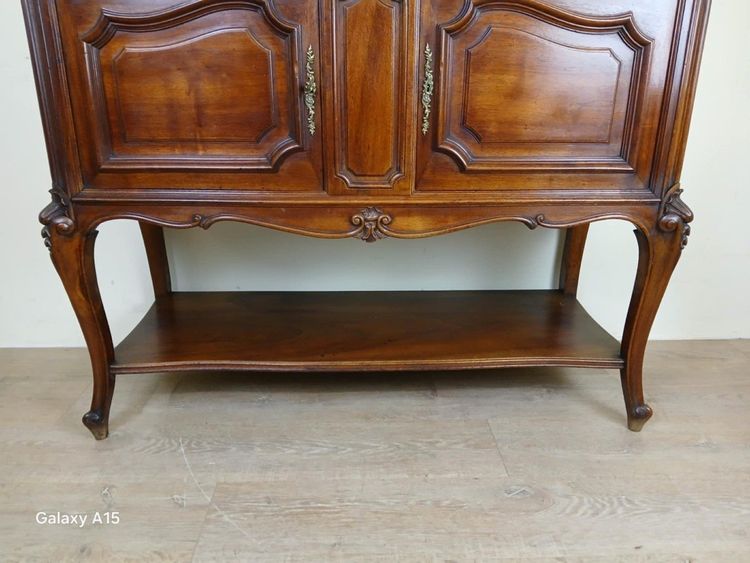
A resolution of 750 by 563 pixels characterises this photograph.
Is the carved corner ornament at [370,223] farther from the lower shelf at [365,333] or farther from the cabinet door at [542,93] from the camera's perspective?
the lower shelf at [365,333]

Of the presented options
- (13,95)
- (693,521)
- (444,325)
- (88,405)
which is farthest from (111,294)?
(693,521)

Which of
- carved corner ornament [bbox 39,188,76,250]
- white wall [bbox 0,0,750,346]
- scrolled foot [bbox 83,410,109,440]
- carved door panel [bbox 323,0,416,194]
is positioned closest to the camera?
carved door panel [bbox 323,0,416,194]

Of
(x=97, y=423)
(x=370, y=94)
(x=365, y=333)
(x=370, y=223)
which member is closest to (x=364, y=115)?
(x=370, y=94)

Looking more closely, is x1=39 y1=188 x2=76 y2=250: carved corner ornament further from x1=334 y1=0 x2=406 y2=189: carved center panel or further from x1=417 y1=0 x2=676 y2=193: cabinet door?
x1=417 y1=0 x2=676 y2=193: cabinet door

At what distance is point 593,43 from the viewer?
987mm

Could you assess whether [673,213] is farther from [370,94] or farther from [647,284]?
[370,94]

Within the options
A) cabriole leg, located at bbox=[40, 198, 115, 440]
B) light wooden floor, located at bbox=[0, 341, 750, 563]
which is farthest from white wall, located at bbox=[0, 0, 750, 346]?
cabriole leg, located at bbox=[40, 198, 115, 440]

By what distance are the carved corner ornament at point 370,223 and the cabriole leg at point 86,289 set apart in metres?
0.54

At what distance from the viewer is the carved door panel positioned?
0.95m

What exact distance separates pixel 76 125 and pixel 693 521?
1.38m

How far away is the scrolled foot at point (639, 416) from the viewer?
1.27m

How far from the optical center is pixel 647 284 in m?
1.17

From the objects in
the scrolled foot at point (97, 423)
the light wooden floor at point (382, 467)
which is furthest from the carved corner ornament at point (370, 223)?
the scrolled foot at point (97, 423)

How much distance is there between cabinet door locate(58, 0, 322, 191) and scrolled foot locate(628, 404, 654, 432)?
0.90 metres
